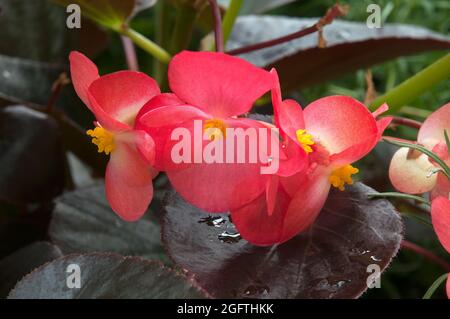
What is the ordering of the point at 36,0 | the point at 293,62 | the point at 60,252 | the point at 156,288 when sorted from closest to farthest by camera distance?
the point at 156,288
the point at 60,252
the point at 293,62
the point at 36,0

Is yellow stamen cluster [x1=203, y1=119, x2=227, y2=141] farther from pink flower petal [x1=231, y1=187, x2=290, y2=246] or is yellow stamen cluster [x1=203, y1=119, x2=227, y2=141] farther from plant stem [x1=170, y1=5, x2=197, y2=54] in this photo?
plant stem [x1=170, y1=5, x2=197, y2=54]

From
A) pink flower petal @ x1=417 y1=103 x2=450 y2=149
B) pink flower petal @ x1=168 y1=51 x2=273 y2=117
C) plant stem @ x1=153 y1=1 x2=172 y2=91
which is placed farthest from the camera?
plant stem @ x1=153 y1=1 x2=172 y2=91

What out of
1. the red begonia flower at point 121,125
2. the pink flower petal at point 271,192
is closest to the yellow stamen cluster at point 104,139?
the red begonia flower at point 121,125

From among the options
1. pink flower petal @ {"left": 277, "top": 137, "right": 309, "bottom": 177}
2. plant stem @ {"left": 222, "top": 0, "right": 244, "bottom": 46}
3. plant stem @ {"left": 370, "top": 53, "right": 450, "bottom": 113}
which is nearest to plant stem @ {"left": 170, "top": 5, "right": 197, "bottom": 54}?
plant stem @ {"left": 222, "top": 0, "right": 244, "bottom": 46}

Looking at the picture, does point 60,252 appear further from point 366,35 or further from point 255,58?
point 366,35

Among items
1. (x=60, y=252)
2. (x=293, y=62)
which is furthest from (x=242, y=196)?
(x=293, y=62)

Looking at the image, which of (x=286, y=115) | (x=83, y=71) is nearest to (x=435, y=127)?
(x=286, y=115)

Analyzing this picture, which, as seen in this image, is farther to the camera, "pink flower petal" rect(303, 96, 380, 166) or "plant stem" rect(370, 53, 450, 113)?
"plant stem" rect(370, 53, 450, 113)
